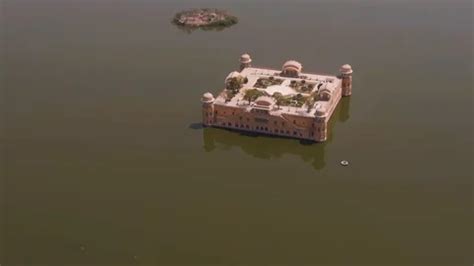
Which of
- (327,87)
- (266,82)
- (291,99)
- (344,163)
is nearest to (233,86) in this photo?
→ (266,82)

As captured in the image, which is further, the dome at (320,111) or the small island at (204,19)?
the small island at (204,19)

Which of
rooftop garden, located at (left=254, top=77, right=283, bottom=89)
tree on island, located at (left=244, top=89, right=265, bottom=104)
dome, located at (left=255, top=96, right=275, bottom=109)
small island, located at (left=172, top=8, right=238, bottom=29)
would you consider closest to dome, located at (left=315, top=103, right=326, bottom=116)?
dome, located at (left=255, top=96, right=275, bottom=109)

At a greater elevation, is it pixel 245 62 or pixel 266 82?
pixel 245 62

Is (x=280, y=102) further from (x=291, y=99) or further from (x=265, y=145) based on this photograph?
(x=265, y=145)

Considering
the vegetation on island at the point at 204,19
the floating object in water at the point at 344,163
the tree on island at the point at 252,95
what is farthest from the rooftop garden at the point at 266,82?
the vegetation on island at the point at 204,19

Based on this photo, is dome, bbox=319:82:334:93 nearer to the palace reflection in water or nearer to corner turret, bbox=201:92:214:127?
the palace reflection in water

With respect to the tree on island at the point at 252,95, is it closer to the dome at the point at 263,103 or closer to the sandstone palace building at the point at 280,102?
the sandstone palace building at the point at 280,102
